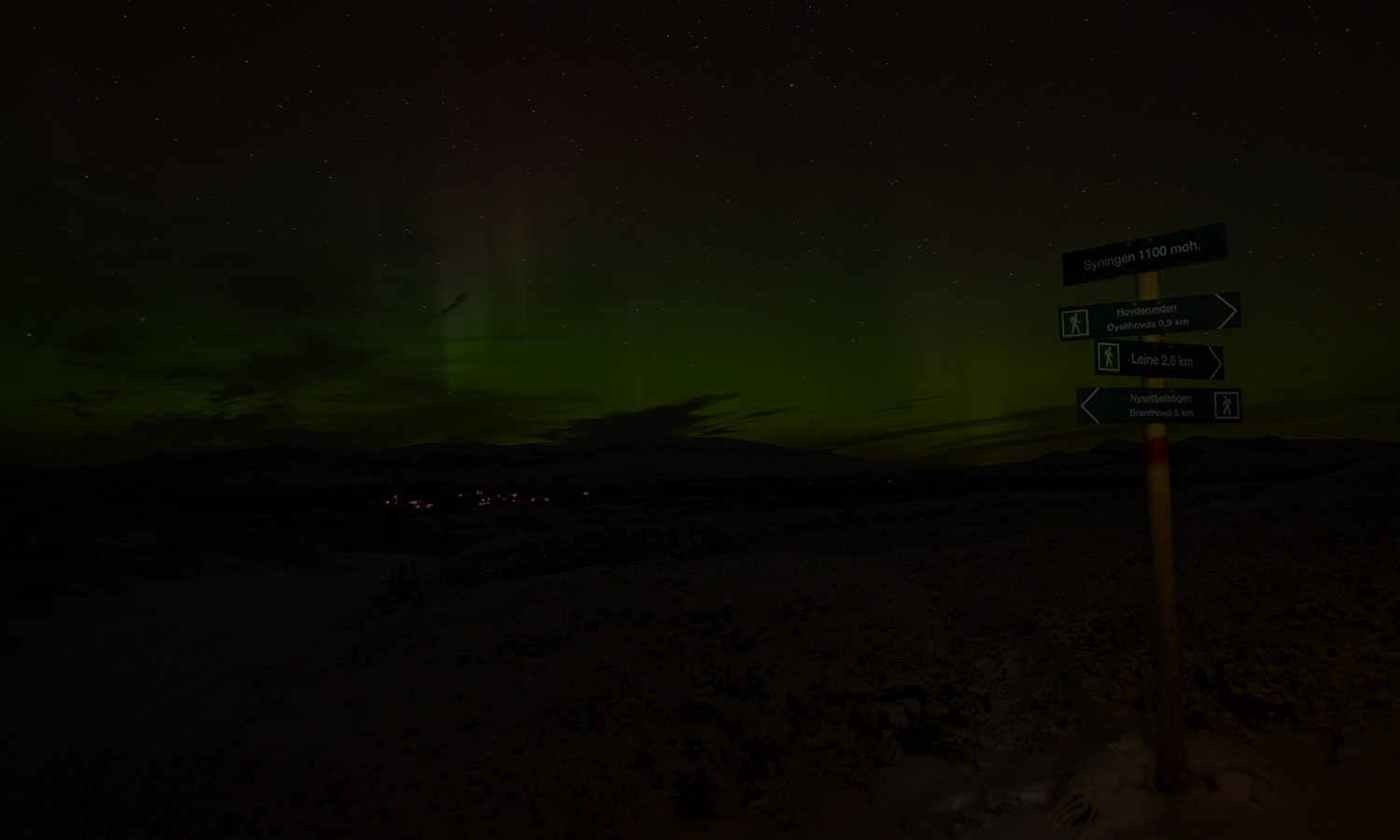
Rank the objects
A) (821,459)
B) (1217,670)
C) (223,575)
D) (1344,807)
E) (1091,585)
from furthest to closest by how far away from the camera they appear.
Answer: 1. (821,459)
2. (223,575)
3. (1091,585)
4. (1217,670)
5. (1344,807)

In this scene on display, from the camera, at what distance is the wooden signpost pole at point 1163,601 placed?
16.9 ft

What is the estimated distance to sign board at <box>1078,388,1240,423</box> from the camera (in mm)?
5113

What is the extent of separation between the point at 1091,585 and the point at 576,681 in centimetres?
839

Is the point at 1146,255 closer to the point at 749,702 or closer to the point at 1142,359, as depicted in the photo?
the point at 1142,359

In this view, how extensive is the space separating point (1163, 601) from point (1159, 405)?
4.58 ft

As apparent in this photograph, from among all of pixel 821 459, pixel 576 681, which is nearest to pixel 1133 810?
pixel 576 681

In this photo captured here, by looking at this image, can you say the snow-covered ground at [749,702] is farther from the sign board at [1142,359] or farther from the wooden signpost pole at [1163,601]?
the sign board at [1142,359]

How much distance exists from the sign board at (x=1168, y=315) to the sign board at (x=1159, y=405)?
1.45ft

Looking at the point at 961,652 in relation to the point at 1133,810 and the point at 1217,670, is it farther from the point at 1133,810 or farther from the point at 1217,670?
the point at 1133,810

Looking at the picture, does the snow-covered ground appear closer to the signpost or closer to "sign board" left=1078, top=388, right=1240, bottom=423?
the signpost

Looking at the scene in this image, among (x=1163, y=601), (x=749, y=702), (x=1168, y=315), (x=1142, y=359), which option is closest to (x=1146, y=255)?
(x=1168, y=315)

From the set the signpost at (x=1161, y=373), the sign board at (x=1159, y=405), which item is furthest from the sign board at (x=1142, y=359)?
the sign board at (x=1159, y=405)

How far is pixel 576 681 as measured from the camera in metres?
7.94

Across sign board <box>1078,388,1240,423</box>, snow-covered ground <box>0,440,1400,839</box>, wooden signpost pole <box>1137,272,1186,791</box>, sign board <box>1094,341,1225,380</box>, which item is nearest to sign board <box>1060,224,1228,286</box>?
wooden signpost pole <box>1137,272,1186,791</box>
